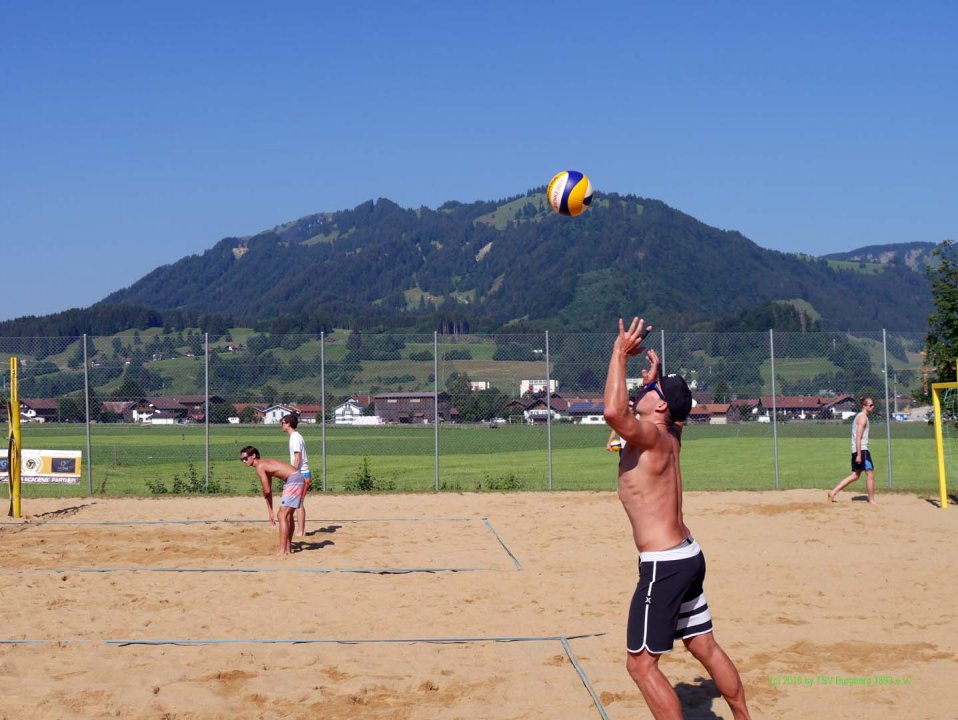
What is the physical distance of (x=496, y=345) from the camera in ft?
74.2

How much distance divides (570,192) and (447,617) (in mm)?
5785

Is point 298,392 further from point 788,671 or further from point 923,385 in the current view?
point 788,671

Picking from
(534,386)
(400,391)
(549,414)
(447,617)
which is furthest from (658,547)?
(400,391)

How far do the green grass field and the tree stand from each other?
2.37 meters

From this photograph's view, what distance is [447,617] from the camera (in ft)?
31.8

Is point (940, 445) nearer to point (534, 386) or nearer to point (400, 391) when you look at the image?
point (534, 386)

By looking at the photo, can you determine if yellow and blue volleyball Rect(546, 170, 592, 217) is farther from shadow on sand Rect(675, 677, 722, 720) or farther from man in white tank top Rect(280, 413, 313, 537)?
shadow on sand Rect(675, 677, 722, 720)

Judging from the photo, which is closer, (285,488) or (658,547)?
(658,547)

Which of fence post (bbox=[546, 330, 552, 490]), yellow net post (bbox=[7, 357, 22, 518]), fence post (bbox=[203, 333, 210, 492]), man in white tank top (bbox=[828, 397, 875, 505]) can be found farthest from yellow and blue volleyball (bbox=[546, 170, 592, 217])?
fence post (bbox=[203, 333, 210, 492])

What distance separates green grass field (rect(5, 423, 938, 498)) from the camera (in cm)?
2236

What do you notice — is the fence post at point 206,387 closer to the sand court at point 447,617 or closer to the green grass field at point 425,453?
the green grass field at point 425,453

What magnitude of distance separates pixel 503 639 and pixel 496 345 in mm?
14232

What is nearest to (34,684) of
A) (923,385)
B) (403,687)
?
(403,687)

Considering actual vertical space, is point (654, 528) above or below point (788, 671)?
above
